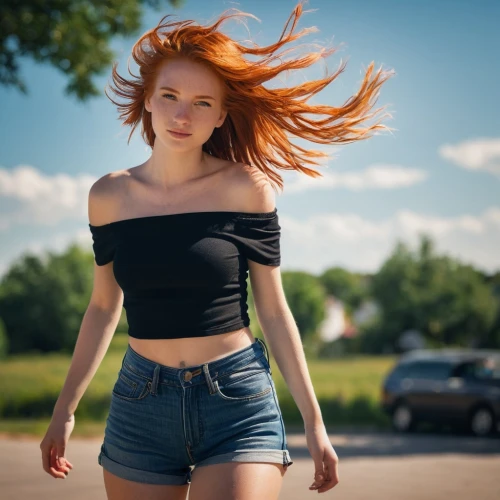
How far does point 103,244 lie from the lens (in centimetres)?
260

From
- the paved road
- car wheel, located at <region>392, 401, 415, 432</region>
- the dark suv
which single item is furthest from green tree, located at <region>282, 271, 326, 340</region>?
the paved road

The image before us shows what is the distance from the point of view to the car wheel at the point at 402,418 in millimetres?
18188

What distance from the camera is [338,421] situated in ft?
76.7

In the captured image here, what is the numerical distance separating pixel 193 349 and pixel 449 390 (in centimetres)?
1569

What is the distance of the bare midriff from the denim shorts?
0.8 inches

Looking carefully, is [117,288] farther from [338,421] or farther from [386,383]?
[338,421]

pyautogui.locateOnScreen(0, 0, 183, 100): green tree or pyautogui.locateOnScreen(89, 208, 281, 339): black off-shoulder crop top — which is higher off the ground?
pyautogui.locateOnScreen(0, 0, 183, 100): green tree

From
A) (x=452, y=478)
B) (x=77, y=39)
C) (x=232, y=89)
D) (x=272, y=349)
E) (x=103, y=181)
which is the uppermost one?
(x=77, y=39)

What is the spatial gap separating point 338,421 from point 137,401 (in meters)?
21.6

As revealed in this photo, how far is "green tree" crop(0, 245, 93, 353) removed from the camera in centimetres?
1955

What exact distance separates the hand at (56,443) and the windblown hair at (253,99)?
969mm

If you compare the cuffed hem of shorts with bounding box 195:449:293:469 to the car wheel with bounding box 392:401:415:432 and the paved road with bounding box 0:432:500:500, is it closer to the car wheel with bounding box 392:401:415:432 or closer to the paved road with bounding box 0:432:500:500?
the paved road with bounding box 0:432:500:500

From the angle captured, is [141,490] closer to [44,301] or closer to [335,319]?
[44,301]

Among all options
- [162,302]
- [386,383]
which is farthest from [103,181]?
[386,383]
